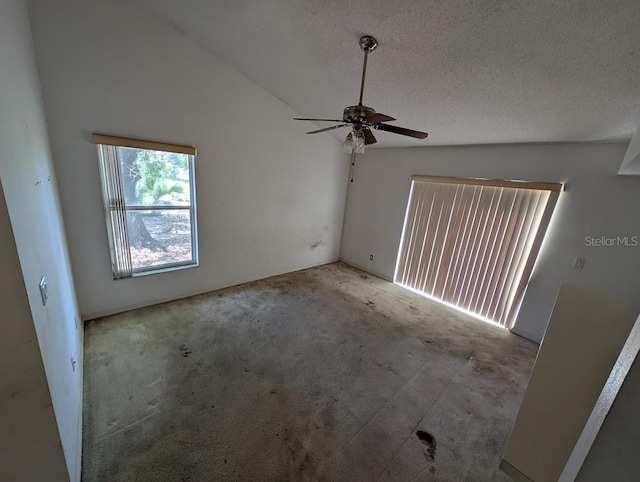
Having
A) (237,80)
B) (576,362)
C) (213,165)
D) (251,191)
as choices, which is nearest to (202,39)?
(237,80)

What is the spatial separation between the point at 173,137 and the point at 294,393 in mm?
2972

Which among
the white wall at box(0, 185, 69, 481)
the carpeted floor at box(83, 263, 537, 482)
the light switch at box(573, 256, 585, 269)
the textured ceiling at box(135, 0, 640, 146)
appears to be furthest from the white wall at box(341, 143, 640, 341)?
the white wall at box(0, 185, 69, 481)

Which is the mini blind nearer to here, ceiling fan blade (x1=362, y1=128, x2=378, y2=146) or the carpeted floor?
the carpeted floor

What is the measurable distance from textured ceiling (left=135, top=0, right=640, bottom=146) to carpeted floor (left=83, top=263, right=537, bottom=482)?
2504mm

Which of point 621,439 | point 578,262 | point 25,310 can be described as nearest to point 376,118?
point 621,439

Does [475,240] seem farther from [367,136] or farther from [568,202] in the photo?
[367,136]

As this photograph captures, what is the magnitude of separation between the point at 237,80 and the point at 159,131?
46.5 inches

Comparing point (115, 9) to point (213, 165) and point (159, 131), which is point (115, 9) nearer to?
point (159, 131)

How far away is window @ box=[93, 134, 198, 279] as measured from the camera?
8.64 feet

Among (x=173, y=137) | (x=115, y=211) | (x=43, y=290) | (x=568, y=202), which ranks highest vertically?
(x=173, y=137)

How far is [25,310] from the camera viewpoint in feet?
3.24

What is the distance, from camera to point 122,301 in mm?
2988

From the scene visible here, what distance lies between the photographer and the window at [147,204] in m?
2.63

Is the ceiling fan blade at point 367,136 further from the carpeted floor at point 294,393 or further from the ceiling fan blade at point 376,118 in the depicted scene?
the carpeted floor at point 294,393
